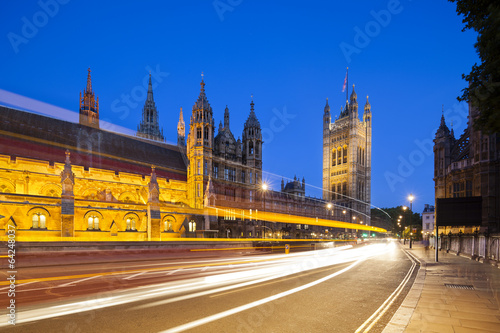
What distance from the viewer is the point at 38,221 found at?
93.4 feet

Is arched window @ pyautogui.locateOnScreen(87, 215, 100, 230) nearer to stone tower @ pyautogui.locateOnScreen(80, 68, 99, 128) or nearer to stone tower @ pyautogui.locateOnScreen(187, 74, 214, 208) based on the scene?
stone tower @ pyautogui.locateOnScreen(187, 74, 214, 208)

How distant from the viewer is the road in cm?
688

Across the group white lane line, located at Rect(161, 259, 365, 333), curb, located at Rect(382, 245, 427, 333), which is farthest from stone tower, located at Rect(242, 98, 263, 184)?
curb, located at Rect(382, 245, 427, 333)

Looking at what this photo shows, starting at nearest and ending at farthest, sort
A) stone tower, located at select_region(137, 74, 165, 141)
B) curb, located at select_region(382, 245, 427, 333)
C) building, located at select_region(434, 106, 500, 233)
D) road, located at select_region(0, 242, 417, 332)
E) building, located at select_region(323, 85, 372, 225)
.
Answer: curb, located at select_region(382, 245, 427, 333) → road, located at select_region(0, 242, 417, 332) → building, located at select_region(434, 106, 500, 233) → stone tower, located at select_region(137, 74, 165, 141) → building, located at select_region(323, 85, 372, 225)

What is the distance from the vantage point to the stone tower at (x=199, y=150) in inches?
1812

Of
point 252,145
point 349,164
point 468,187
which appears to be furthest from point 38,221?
point 349,164

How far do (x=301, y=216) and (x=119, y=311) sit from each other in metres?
70.2

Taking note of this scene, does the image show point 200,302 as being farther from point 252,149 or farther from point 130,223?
point 252,149

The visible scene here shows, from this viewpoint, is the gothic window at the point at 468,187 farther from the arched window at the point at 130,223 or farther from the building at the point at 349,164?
the building at the point at 349,164

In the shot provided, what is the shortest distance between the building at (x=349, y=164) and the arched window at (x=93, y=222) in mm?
87037

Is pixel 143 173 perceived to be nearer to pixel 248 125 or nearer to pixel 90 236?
pixel 90 236

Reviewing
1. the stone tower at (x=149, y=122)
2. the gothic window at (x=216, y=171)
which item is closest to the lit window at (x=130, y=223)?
the gothic window at (x=216, y=171)

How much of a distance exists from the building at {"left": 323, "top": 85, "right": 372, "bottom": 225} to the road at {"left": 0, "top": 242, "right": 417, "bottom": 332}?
97691 mm

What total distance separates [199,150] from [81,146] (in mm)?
16170
